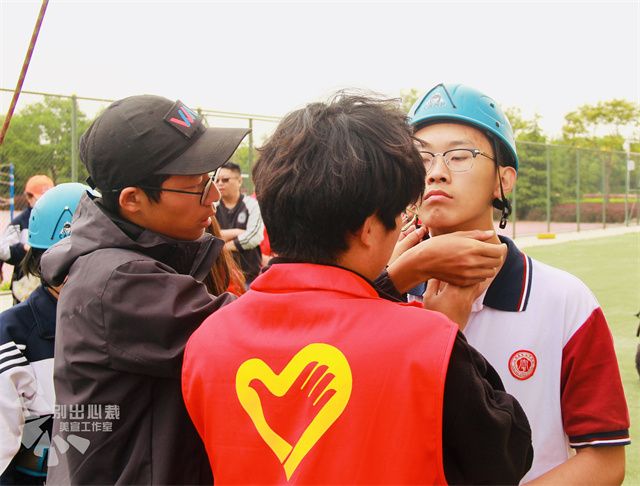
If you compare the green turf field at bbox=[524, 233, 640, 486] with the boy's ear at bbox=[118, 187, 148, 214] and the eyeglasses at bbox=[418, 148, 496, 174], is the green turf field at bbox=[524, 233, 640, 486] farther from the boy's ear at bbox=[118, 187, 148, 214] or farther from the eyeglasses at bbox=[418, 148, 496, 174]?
the boy's ear at bbox=[118, 187, 148, 214]

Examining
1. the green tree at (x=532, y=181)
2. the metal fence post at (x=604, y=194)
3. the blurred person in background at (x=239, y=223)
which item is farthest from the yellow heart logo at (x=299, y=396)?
the metal fence post at (x=604, y=194)

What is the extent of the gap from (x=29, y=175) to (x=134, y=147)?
9.09m

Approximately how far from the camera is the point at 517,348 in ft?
6.25

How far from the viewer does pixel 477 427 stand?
4.26ft

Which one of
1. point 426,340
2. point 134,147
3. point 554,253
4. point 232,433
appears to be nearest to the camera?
point 426,340

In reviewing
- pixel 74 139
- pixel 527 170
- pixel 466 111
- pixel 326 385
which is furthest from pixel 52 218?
pixel 527 170

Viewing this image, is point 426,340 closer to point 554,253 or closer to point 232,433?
point 232,433

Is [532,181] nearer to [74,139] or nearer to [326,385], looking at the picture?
[74,139]

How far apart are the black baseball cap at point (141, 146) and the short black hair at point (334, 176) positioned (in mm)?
668

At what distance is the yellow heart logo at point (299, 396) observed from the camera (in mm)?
1314

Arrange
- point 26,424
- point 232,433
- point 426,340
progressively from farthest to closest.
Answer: point 26,424 < point 232,433 < point 426,340

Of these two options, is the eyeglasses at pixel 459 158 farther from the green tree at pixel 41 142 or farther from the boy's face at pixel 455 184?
the green tree at pixel 41 142

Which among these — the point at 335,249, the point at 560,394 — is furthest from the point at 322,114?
the point at 560,394

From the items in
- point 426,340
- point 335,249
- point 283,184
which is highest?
point 283,184
